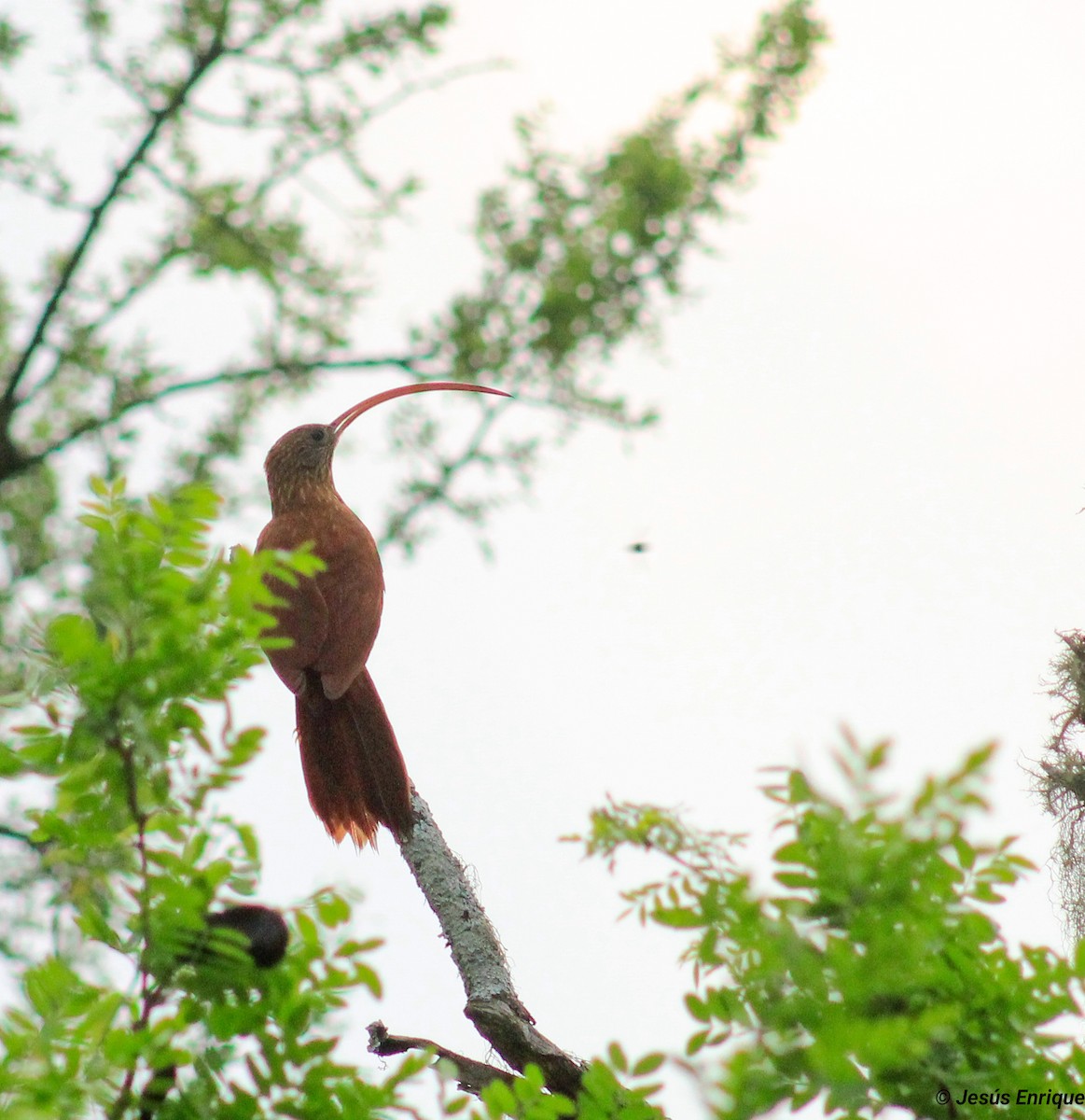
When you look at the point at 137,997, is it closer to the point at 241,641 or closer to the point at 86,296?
the point at 241,641

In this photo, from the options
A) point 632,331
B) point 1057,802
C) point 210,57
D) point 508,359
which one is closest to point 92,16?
point 210,57

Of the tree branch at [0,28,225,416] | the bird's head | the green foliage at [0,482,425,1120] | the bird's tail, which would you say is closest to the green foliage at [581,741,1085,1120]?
the green foliage at [0,482,425,1120]

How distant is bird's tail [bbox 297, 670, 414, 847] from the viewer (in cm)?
221

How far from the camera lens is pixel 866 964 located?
0.77 metres

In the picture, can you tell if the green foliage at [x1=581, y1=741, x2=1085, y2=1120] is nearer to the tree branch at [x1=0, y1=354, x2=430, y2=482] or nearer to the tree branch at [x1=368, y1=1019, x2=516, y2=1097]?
the tree branch at [x1=368, y1=1019, x2=516, y2=1097]

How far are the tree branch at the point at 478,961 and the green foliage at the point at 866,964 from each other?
905mm

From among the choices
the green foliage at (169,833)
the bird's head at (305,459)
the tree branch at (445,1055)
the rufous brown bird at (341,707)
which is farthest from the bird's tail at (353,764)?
the green foliage at (169,833)

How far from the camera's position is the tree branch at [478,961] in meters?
1.78

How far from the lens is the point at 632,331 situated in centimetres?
520

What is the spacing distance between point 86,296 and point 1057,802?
4755 millimetres

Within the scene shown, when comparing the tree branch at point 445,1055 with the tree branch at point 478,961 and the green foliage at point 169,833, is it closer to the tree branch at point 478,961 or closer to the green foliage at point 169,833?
the tree branch at point 478,961

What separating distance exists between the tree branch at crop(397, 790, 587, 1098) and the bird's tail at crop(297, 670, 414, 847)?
6 cm

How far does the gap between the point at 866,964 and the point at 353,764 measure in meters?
1.56

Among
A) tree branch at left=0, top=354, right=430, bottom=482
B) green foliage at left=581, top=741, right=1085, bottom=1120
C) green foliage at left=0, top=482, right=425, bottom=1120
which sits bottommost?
green foliage at left=581, top=741, right=1085, bottom=1120
